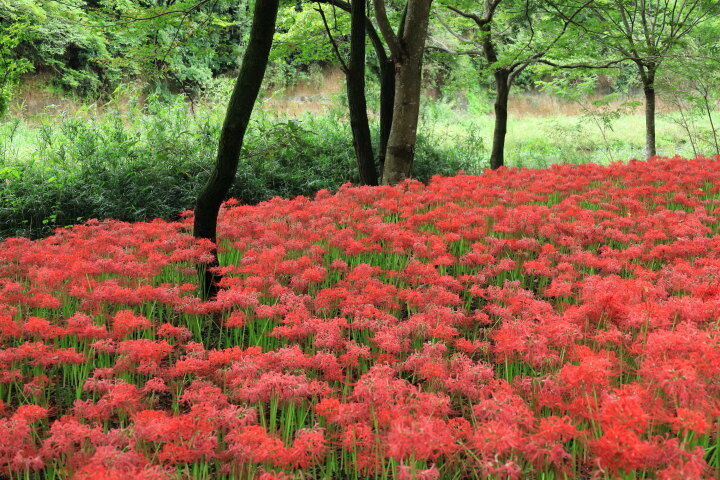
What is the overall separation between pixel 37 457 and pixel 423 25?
821 cm

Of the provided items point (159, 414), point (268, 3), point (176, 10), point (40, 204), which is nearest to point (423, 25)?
point (176, 10)

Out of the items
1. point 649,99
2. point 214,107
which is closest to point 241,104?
point 214,107

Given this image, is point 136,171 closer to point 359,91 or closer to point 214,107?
point 359,91

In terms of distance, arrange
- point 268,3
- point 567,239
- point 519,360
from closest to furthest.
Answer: point 519,360, point 268,3, point 567,239

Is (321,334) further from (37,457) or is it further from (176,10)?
(176,10)

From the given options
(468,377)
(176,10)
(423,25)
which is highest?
(423,25)

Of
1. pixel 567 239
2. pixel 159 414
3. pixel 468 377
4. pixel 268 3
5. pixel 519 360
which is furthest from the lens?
pixel 567 239

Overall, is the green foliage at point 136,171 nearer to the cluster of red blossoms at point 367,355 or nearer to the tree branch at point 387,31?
the tree branch at point 387,31

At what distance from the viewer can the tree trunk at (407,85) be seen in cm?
868

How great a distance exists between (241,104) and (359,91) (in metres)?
4.50

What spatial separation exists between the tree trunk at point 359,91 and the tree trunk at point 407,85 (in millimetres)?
600

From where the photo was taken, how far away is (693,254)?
193 inches

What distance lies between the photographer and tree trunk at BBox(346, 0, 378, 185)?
866cm

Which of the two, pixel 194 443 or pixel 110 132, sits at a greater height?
pixel 110 132
